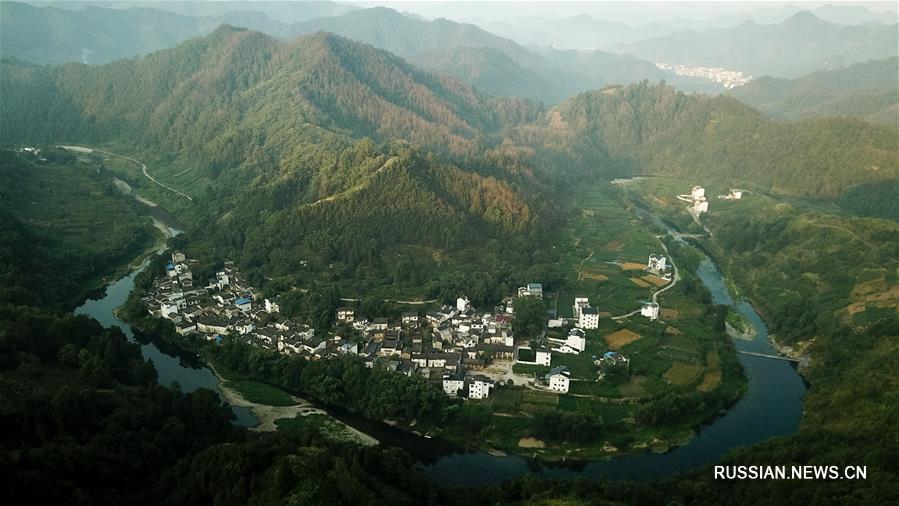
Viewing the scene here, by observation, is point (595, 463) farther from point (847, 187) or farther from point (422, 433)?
point (847, 187)

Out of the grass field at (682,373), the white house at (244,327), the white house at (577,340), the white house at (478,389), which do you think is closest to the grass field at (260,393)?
the white house at (244,327)

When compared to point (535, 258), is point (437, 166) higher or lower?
higher

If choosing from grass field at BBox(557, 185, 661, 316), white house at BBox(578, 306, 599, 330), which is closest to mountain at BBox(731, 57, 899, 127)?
grass field at BBox(557, 185, 661, 316)

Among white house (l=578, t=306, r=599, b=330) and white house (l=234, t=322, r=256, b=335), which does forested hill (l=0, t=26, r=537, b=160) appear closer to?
white house (l=234, t=322, r=256, b=335)

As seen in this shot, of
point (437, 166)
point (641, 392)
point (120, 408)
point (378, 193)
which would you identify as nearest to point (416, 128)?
point (437, 166)

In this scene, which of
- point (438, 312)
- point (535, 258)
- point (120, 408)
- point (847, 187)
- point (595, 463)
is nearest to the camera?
point (120, 408)

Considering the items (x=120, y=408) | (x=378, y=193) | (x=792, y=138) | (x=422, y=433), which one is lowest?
(x=422, y=433)
